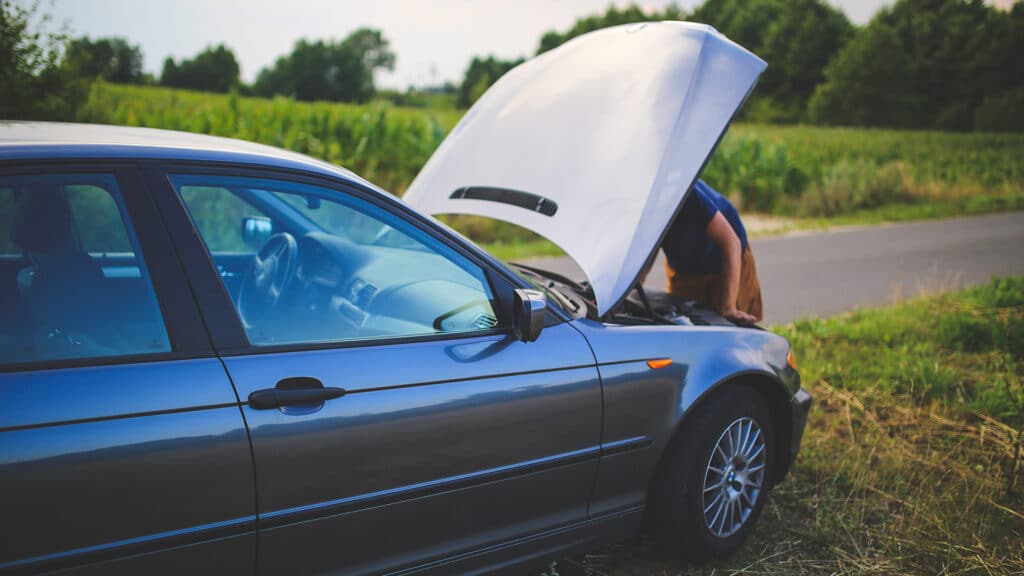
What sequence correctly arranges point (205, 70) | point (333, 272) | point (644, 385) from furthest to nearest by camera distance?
1. point (205, 70)
2. point (333, 272)
3. point (644, 385)

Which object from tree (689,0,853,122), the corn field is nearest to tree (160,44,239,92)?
the corn field

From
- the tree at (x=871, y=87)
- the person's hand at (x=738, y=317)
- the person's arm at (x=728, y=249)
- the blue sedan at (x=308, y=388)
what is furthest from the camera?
the tree at (x=871, y=87)

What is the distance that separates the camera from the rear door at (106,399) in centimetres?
170

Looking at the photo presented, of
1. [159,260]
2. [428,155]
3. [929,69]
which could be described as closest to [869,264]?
[428,155]

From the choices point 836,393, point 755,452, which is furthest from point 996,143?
point 755,452

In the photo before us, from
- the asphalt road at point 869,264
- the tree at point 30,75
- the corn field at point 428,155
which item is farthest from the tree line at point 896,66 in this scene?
the tree at point 30,75

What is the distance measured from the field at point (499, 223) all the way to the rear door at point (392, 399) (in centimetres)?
671

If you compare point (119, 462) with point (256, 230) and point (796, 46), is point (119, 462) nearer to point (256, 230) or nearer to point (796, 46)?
point (256, 230)

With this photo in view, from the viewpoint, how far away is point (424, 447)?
223 cm

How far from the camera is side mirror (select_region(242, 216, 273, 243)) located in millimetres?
3088

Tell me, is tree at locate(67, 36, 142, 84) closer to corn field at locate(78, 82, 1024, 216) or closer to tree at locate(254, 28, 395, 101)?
corn field at locate(78, 82, 1024, 216)

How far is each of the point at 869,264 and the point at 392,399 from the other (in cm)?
936

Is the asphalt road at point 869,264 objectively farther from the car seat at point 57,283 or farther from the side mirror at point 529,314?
the car seat at point 57,283

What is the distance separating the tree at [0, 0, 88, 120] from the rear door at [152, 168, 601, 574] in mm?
5531
